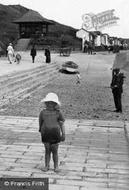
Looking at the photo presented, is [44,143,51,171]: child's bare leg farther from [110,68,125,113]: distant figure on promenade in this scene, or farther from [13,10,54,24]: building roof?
[13,10,54,24]: building roof

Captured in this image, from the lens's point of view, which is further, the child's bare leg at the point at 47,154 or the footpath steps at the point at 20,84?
the footpath steps at the point at 20,84

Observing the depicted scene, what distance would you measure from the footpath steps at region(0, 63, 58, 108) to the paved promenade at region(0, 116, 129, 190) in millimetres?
4264

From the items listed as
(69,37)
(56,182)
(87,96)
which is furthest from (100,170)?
(69,37)

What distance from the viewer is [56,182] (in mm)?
5844

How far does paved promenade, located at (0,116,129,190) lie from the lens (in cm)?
600

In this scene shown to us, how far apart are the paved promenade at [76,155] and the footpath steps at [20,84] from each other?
168 inches

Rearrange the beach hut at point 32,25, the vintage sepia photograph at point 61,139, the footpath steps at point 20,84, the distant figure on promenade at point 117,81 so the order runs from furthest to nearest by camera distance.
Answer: the beach hut at point 32,25 < the footpath steps at point 20,84 < the distant figure on promenade at point 117,81 < the vintage sepia photograph at point 61,139

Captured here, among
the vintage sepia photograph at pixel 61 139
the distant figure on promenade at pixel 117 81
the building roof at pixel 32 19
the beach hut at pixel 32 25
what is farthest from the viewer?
the beach hut at pixel 32 25

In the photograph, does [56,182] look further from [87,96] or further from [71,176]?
[87,96]

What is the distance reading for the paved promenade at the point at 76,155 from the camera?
6.00m

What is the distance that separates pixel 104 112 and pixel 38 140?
18.3 feet

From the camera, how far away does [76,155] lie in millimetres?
7348

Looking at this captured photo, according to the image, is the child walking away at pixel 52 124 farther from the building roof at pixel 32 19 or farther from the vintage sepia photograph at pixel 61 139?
the building roof at pixel 32 19

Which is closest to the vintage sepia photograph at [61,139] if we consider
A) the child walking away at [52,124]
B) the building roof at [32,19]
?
the child walking away at [52,124]
